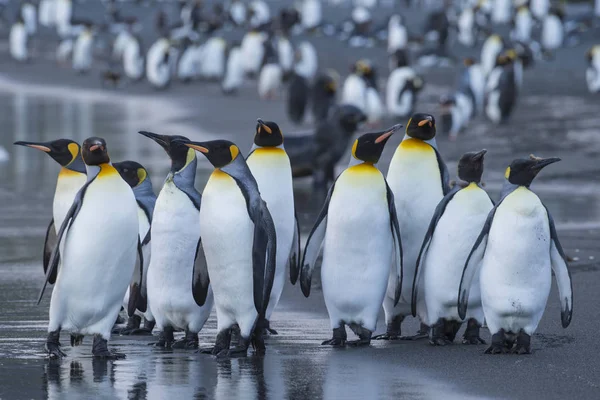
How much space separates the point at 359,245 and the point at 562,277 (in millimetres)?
1047

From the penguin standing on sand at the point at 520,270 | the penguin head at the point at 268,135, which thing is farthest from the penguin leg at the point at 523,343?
the penguin head at the point at 268,135

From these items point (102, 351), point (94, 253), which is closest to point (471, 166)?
point (94, 253)

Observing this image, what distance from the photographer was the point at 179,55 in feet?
99.9

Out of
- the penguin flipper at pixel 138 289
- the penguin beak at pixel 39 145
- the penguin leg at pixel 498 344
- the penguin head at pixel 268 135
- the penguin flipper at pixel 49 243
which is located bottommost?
the penguin leg at pixel 498 344

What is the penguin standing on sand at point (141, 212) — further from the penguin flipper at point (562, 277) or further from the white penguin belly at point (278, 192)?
the penguin flipper at point (562, 277)

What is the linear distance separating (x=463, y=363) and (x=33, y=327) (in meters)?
2.36

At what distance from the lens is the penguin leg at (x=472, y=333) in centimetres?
666

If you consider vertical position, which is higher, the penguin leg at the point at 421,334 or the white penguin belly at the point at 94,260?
the white penguin belly at the point at 94,260

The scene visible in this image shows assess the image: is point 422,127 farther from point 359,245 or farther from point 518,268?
point 518,268

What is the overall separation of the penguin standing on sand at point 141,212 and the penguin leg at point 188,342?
0.47m

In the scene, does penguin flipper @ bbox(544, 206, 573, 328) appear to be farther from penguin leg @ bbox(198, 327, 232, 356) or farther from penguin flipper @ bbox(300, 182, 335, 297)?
penguin leg @ bbox(198, 327, 232, 356)

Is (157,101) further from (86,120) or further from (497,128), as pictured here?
(497,128)

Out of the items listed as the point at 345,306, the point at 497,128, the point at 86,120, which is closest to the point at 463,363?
the point at 345,306

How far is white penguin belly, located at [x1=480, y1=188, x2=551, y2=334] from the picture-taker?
20.6 ft
